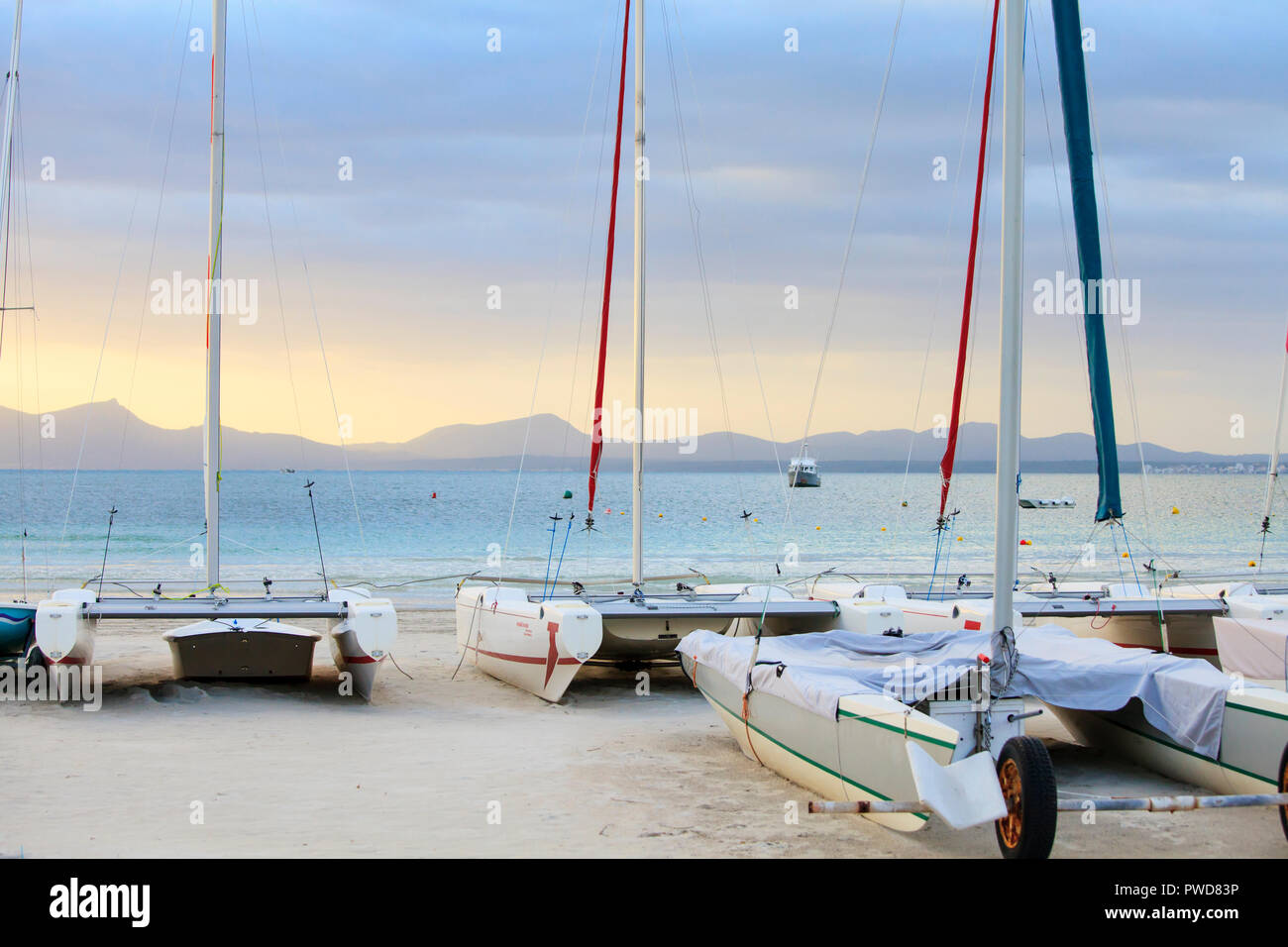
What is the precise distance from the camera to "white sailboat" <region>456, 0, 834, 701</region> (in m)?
Result: 11.1

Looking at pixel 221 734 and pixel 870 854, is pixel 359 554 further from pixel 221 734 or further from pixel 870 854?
pixel 870 854

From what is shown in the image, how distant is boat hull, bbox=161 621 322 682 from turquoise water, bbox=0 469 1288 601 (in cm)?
350

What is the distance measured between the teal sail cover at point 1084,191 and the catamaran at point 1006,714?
0.08 meters

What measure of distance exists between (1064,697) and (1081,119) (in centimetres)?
444

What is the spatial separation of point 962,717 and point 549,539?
3844cm

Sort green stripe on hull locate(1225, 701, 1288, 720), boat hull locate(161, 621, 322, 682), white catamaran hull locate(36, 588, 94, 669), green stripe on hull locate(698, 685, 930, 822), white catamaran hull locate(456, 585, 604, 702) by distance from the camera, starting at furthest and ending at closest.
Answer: boat hull locate(161, 621, 322, 682), white catamaran hull locate(456, 585, 604, 702), white catamaran hull locate(36, 588, 94, 669), green stripe on hull locate(1225, 701, 1288, 720), green stripe on hull locate(698, 685, 930, 822)

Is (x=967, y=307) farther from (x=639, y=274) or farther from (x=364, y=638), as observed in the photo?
(x=364, y=638)

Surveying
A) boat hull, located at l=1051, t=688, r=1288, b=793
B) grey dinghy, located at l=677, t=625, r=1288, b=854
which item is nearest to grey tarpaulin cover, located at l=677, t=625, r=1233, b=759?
grey dinghy, located at l=677, t=625, r=1288, b=854

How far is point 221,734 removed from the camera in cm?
950

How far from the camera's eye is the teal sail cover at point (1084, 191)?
331 inches

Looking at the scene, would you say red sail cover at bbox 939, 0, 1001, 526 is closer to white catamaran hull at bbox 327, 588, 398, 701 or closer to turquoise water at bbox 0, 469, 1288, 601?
turquoise water at bbox 0, 469, 1288, 601

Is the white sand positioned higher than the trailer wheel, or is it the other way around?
the trailer wheel

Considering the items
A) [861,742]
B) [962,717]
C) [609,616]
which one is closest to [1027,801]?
[861,742]

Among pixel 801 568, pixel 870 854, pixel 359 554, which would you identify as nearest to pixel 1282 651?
pixel 870 854
